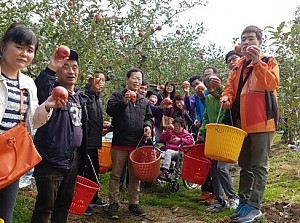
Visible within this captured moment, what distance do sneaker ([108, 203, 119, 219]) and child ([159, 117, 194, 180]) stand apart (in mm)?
1064

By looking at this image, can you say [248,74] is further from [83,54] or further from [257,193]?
[83,54]

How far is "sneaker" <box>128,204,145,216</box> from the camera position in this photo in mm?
4406

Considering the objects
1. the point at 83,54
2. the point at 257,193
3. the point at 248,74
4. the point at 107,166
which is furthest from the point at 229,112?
the point at 107,166

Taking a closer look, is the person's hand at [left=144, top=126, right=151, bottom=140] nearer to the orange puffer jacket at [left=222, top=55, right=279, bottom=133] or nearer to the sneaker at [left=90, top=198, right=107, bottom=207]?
the sneaker at [left=90, top=198, right=107, bottom=207]

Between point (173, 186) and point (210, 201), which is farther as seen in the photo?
point (173, 186)

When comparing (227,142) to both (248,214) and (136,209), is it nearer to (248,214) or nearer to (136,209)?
(248,214)

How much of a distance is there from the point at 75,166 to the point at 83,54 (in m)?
1.23

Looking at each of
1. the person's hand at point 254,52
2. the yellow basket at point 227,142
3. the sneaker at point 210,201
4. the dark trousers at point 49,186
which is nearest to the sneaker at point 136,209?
the sneaker at point 210,201

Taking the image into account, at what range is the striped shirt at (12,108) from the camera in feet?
7.62

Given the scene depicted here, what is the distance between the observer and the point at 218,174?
433cm

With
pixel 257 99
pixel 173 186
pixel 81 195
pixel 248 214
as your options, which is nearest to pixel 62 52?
pixel 81 195

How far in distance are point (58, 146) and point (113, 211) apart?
1619 millimetres

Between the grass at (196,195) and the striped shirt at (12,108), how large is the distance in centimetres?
174

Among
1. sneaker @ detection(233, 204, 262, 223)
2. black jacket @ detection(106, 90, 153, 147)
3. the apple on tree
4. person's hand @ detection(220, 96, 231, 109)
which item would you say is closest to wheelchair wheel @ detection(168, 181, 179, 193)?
black jacket @ detection(106, 90, 153, 147)
